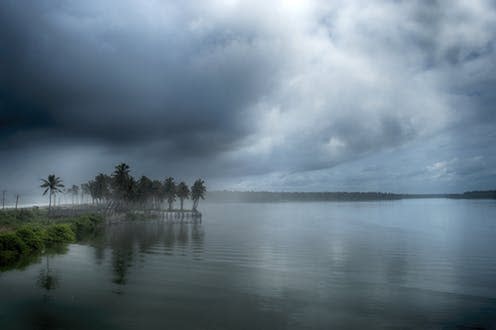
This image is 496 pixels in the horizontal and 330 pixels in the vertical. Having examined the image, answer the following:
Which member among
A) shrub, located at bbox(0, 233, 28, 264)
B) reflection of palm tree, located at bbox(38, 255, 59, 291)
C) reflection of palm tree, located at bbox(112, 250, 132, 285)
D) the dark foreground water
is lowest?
the dark foreground water

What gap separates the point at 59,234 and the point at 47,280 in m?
31.4

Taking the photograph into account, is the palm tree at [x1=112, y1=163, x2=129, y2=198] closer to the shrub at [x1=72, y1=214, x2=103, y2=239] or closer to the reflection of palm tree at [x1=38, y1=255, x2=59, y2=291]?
the shrub at [x1=72, y1=214, x2=103, y2=239]

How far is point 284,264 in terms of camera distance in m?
48.9

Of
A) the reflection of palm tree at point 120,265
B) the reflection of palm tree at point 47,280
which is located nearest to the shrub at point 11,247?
the reflection of palm tree at point 47,280

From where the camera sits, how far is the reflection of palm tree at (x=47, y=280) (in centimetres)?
3351

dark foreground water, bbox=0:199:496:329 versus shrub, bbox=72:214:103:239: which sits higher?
shrub, bbox=72:214:103:239

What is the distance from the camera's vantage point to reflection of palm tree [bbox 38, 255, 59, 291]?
1319 inches

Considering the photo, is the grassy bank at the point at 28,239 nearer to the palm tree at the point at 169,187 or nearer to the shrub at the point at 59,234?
the shrub at the point at 59,234

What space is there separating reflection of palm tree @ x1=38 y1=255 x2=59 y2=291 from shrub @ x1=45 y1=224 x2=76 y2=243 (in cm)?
2326

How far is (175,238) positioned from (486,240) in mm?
65881

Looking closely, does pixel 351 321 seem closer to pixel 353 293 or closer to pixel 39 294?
pixel 353 293

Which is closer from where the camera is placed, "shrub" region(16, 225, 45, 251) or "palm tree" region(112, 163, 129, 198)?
"shrub" region(16, 225, 45, 251)

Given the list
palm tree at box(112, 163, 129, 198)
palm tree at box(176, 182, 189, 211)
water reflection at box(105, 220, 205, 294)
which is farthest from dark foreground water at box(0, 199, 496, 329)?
palm tree at box(176, 182, 189, 211)

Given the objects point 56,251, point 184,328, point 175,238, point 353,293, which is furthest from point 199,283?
point 175,238
